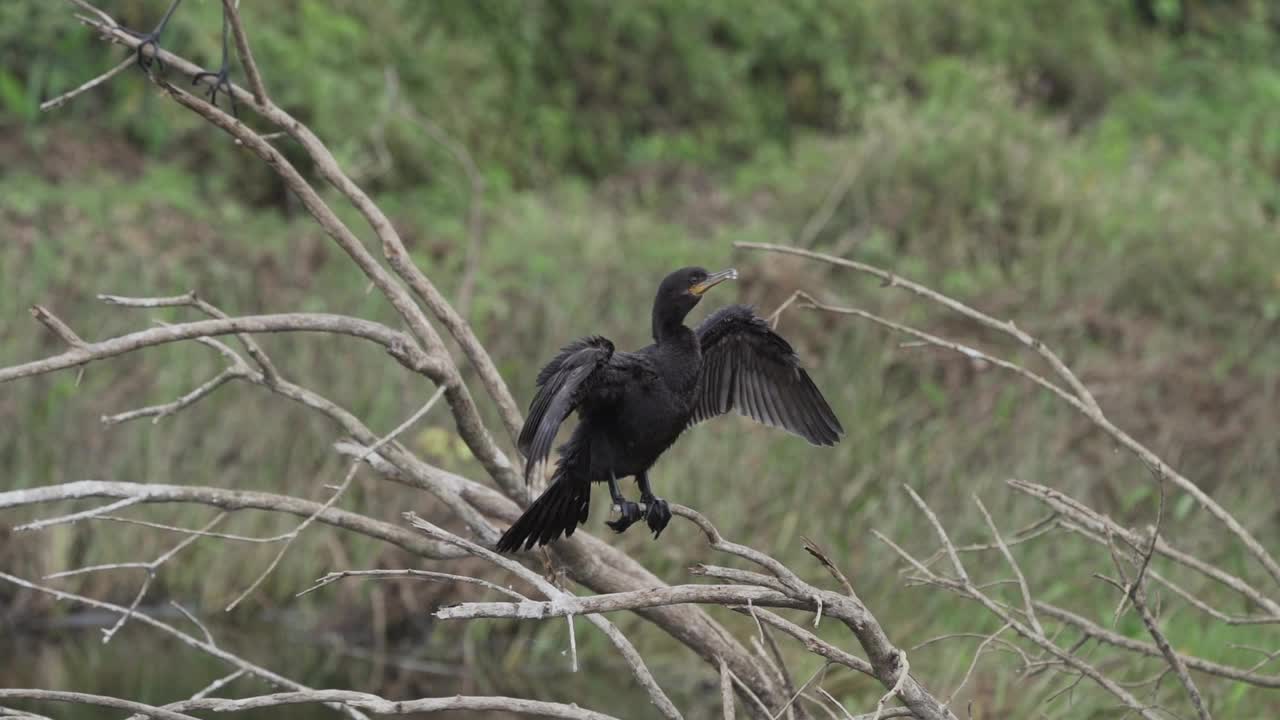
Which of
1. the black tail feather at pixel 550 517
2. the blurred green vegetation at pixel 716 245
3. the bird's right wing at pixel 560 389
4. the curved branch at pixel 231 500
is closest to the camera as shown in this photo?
the curved branch at pixel 231 500

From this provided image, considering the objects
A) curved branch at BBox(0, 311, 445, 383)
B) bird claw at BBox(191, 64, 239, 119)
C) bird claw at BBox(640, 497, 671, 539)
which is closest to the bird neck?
bird claw at BBox(640, 497, 671, 539)

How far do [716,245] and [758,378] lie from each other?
5.23 meters

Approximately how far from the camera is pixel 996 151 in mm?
8953

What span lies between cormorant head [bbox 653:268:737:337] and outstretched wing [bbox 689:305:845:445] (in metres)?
0.17

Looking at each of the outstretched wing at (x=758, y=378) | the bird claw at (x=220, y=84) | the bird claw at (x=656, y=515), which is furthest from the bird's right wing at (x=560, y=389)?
the bird claw at (x=220, y=84)

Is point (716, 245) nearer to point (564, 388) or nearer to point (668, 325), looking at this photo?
point (668, 325)

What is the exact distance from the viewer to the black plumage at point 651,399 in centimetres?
326

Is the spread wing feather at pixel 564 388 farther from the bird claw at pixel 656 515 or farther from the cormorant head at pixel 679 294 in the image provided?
the bird claw at pixel 656 515

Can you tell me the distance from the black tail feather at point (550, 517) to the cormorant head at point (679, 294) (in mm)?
511

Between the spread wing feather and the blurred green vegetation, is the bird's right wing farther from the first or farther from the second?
the blurred green vegetation

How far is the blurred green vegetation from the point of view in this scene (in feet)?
20.1

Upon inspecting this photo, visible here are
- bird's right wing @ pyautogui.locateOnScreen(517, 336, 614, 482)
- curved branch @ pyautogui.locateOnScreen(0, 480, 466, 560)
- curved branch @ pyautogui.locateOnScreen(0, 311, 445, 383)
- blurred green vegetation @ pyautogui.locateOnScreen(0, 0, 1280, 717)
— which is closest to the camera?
curved branch @ pyautogui.locateOnScreen(0, 311, 445, 383)

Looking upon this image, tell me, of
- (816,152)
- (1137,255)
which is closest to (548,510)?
(1137,255)

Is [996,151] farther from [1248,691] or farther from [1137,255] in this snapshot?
[1248,691]
